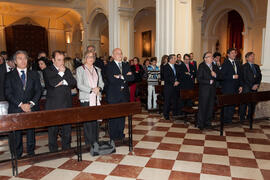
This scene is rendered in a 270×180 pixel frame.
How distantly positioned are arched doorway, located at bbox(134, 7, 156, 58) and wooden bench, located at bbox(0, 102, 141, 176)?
12.0m

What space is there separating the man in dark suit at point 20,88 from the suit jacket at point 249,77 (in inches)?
180

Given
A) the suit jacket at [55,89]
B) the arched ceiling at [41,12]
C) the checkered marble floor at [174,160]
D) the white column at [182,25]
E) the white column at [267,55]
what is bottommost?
the checkered marble floor at [174,160]

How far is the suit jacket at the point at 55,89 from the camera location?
3.73 metres

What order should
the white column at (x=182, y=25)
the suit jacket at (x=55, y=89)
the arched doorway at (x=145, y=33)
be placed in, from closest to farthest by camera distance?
1. the suit jacket at (x=55, y=89)
2. the white column at (x=182, y=25)
3. the arched doorway at (x=145, y=33)

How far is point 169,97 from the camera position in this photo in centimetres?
604

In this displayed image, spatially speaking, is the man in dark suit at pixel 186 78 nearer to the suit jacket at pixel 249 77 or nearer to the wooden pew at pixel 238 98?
the suit jacket at pixel 249 77

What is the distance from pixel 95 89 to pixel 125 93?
2.27ft

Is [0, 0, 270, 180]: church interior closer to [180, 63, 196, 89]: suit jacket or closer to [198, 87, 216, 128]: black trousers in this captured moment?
[198, 87, 216, 128]: black trousers

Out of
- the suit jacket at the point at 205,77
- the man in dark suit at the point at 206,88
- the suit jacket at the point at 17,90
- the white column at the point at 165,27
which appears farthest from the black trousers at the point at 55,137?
the white column at the point at 165,27

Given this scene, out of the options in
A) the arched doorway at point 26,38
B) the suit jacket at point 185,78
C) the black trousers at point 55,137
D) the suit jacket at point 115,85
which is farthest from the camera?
the arched doorway at point 26,38

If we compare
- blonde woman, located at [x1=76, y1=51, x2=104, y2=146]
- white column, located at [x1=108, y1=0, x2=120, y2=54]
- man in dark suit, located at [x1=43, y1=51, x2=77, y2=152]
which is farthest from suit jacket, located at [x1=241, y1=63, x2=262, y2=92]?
white column, located at [x1=108, y1=0, x2=120, y2=54]

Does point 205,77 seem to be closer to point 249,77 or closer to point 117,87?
point 249,77

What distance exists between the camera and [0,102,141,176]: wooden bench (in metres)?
3.11

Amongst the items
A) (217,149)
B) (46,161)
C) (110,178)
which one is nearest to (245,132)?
(217,149)
